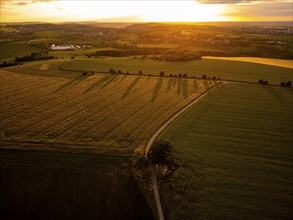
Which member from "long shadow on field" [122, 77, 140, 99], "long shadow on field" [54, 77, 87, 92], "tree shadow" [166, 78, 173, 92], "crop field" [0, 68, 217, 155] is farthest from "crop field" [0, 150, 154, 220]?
"tree shadow" [166, 78, 173, 92]

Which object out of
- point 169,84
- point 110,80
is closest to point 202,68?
point 169,84

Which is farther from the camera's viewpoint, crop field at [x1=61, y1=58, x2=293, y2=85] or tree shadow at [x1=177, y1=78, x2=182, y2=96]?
crop field at [x1=61, y1=58, x2=293, y2=85]

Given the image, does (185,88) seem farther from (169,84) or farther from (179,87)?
(169,84)

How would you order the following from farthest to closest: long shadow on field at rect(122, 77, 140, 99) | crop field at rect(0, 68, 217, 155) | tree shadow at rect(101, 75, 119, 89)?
tree shadow at rect(101, 75, 119, 89) → long shadow on field at rect(122, 77, 140, 99) → crop field at rect(0, 68, 217, 155)

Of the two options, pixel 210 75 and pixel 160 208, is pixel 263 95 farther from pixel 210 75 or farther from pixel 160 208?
pixel 160 208

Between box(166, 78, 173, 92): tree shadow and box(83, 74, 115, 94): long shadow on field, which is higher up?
box(83, 74, 115, 94): long shadow on field

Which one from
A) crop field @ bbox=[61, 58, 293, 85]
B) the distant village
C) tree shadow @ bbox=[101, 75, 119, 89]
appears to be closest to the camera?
tree shadow @ bbox=[101, 75, 119, 89]

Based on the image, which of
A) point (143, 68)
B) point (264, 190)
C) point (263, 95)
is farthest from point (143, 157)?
point (143, 68)

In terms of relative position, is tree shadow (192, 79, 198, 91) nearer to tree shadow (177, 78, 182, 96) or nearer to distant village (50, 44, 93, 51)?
tree shadow (177, 78, 182, 96)

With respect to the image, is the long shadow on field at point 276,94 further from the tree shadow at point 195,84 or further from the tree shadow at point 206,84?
the tree shadow at point 195,84
